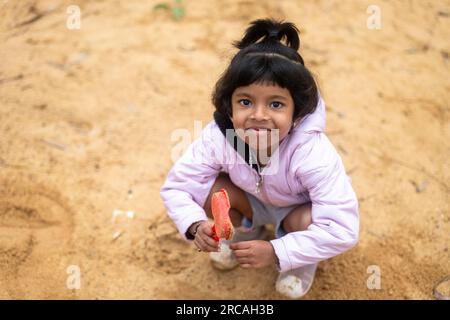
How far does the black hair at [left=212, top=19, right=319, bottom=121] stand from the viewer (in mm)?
1345

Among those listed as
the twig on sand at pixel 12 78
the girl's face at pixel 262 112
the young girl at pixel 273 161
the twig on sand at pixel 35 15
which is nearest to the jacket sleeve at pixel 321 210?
the young girl at pixel 273 161

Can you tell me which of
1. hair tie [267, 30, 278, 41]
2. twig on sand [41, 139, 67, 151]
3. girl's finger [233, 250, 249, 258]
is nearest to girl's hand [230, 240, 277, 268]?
girl's finger [233, 250, 249, 258]

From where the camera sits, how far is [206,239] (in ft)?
4.78

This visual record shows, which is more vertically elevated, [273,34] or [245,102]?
[273,34]

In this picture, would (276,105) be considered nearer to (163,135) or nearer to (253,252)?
(253,252)

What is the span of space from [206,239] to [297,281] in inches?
17.6

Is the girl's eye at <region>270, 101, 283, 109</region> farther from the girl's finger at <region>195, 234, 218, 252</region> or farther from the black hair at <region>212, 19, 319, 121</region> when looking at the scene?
the girl's finger at <region>195, 234, 218, 252</region>

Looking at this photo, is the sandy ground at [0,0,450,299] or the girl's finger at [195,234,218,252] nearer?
the girl's finger at [195,234,218,252]

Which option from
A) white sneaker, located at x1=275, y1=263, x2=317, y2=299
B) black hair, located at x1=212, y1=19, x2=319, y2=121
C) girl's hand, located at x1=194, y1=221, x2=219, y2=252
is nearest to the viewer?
black hair, located at x1=212, y1=19, x2=319, y2=121

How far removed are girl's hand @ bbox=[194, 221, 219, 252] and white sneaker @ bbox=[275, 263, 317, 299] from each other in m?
0.39

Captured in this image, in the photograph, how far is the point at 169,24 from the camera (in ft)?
9.64

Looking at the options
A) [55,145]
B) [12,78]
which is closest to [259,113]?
[55,145]

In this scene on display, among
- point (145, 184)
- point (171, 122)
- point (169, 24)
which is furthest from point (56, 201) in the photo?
point (169, 24)

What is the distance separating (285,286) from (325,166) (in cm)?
53
